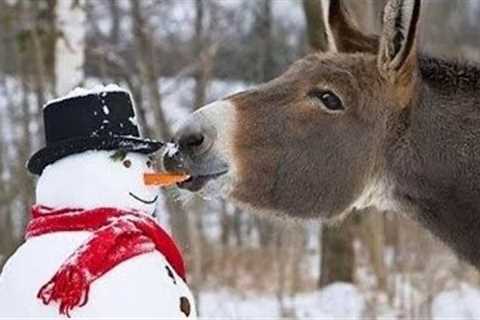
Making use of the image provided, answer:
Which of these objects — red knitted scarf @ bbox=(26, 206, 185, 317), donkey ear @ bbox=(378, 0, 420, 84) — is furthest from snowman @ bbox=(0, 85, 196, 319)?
donkey ear @ bbox=(378, 0, 420, 84)

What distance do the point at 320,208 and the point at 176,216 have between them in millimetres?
6329

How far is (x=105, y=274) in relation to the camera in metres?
3.17

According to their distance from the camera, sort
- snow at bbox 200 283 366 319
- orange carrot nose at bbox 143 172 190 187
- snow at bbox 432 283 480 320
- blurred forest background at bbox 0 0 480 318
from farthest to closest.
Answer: blurred forest background at bbox 0 0 480 318, snow at bbox 200 283 366 319, snow at bbox 432 283 480 320, orange carrot nose at bbox 143 172 190 187

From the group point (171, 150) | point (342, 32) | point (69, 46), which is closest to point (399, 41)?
point (342, 32)

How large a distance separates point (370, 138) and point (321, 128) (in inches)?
6.9

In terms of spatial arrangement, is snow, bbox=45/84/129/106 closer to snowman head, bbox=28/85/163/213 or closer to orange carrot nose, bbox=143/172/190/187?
snowman head, bbox=28/85/163/213

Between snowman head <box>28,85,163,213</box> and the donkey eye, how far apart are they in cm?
61

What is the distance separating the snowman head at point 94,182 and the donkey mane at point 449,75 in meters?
1.11

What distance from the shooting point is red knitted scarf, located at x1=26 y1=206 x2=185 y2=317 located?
3104mm

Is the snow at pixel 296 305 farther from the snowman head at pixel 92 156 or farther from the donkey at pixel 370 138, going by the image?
the snowman head at pixel 92 156

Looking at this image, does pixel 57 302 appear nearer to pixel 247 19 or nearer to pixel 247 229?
pixel 247 229

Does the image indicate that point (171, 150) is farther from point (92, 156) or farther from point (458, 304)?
point (458, 304)

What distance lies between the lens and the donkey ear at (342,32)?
13.0ft

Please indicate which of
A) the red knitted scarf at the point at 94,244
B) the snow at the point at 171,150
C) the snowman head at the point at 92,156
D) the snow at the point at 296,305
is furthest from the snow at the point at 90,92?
the snow at the point at 296,305
